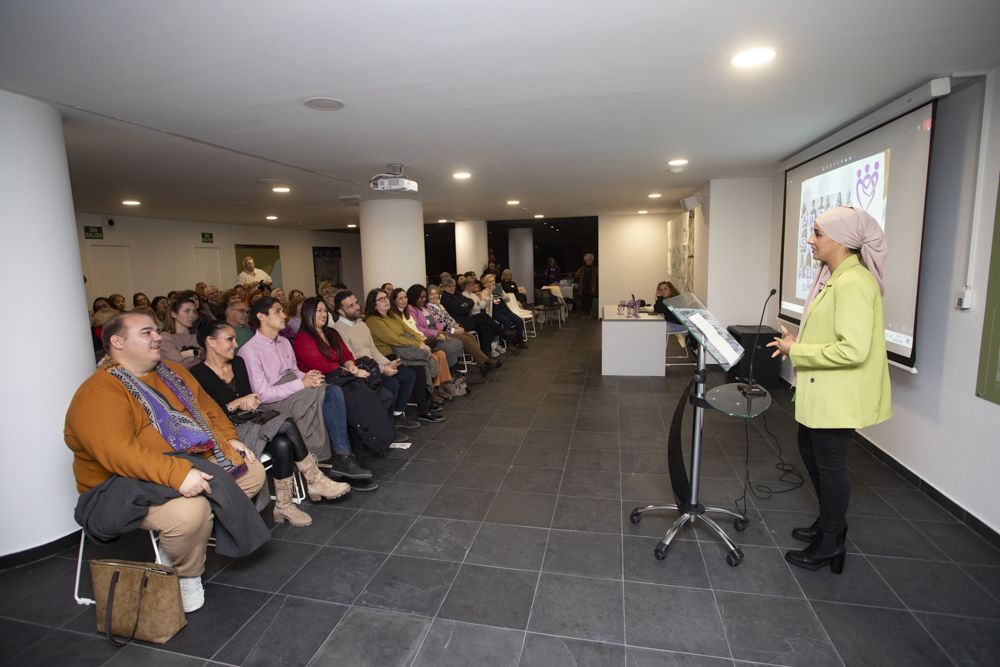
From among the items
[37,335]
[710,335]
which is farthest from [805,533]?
[37,335]

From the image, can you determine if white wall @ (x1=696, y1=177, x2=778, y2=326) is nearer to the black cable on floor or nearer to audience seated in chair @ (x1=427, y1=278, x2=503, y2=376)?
audience seated in chair @ (x1=427, y1=278, x2=503, y2=376)

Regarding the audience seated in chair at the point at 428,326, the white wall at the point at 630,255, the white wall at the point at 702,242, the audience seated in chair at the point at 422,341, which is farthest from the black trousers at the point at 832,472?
the white wall at the point at 630,255

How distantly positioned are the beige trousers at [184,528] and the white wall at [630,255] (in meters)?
11.3

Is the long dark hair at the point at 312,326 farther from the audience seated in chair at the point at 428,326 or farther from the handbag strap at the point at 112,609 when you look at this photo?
the handbag strap at the point at 112,609

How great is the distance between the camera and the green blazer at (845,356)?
2104mm

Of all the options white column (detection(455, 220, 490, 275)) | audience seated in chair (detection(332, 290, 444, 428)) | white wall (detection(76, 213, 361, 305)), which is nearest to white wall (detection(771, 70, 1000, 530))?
audience seated in chair (detection(332, 290, 444, 428))

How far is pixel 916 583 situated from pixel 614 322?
4232mm

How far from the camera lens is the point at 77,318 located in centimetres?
285

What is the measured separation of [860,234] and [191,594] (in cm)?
328

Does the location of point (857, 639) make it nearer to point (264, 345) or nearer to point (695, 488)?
point (695, 488)

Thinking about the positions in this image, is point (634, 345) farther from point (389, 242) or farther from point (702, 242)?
point (389, 242)

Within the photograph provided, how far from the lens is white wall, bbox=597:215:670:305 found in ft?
40.1

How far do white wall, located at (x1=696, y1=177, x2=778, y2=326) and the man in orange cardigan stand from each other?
5876 mm

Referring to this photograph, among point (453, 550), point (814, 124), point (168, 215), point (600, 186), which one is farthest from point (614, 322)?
point (168, 215)
